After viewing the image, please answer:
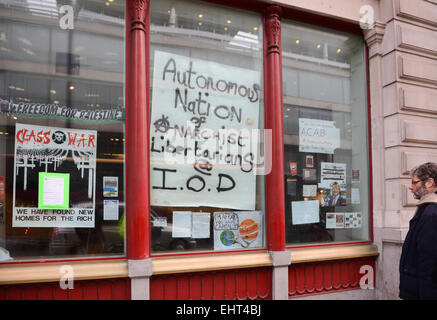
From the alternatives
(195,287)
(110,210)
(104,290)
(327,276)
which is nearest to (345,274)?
(327,276)

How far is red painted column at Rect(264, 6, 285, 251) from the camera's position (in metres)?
5.35

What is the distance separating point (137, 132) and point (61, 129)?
0.96 m

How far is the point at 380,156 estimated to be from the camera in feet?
19.8

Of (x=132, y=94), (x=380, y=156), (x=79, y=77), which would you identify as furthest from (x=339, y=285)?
(x=79, y=77)

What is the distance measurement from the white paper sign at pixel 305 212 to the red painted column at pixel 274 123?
1.08 ft

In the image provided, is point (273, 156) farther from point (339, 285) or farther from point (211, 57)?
point (339, 285)

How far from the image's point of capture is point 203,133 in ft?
17.4

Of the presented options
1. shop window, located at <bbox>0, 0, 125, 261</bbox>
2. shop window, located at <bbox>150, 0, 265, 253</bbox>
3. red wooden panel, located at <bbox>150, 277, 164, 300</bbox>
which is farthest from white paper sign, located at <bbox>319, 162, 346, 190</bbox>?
shop window, located at <bbox>0, 0, 125, 261</bbox>

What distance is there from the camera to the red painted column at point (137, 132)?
4.59 m

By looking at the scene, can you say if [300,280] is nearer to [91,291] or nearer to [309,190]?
[309,190]

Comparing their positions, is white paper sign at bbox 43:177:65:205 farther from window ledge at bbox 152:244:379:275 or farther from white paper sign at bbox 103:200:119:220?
window ledge at bbox 152:244:379:275

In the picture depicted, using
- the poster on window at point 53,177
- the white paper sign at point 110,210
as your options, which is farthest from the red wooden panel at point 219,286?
the poster on window at point 53,177

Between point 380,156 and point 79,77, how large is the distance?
16.1 ft

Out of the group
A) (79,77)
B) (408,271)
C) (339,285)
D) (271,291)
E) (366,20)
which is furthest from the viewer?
(366,20)
